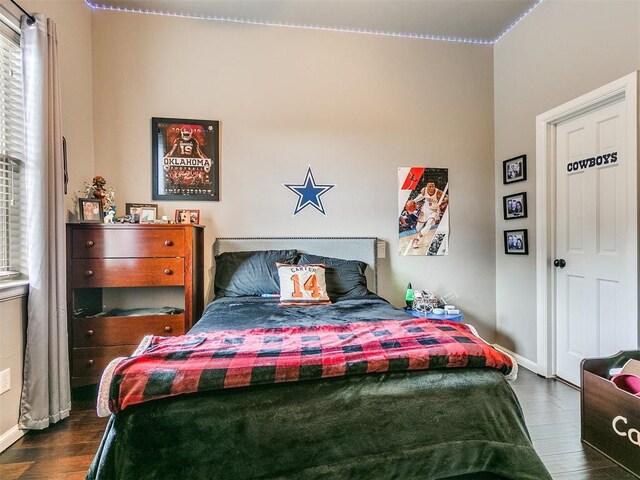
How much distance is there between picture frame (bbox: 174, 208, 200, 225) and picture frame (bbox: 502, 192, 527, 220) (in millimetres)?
2833

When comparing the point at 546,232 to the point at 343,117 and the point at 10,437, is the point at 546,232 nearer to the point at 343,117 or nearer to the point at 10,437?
the point at 343,117

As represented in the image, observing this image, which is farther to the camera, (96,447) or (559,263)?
(559,263)

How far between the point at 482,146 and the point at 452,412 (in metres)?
2.83

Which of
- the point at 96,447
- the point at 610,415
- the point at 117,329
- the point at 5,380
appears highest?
the point at 117,329

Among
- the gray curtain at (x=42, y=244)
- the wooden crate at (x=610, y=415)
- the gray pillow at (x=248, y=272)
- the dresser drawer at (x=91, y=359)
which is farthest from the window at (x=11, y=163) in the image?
the wooden crate at (x=610, y=415)

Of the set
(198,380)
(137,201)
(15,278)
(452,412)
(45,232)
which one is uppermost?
(137,201)

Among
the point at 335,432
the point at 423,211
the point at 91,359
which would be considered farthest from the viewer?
the point at 423,211

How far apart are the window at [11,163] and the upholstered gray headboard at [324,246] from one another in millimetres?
1285

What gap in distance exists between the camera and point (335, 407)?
45.5 inches

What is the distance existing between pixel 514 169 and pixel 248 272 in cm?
254

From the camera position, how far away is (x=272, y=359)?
1.19 metres

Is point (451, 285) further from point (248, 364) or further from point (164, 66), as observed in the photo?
point (164, 66)

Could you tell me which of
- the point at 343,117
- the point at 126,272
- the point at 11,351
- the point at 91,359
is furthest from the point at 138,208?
the point at 343,117

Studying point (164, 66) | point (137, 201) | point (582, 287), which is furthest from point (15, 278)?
point (582, 287)
